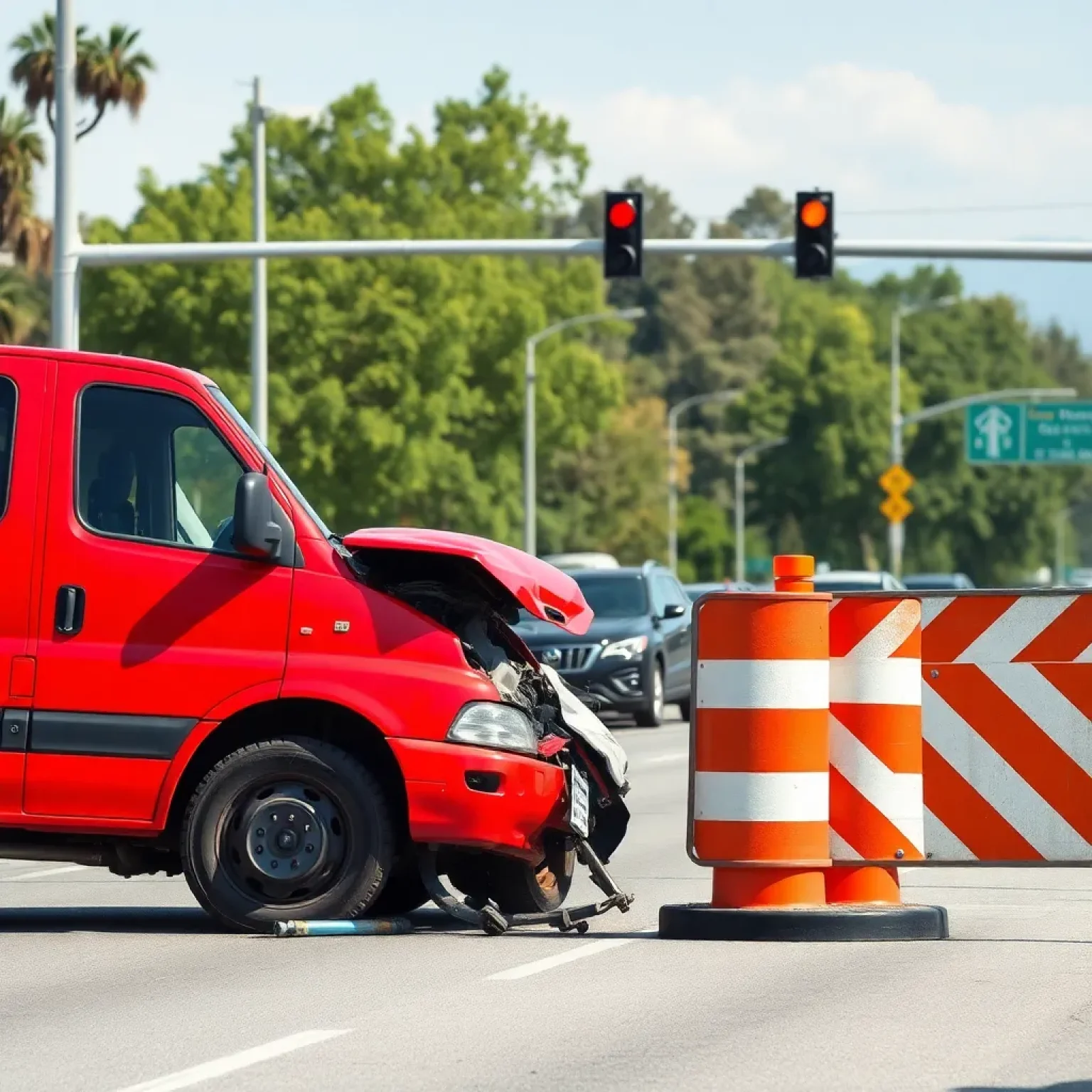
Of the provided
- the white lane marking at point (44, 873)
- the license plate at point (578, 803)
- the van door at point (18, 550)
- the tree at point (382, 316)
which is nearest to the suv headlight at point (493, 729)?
the license plate at point (578, 803)

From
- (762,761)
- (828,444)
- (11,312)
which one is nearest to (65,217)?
(762,761)

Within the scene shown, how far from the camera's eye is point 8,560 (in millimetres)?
10492

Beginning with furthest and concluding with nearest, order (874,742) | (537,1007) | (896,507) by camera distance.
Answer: (896,507), (874,742), (537,1007)

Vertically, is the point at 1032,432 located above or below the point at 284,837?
above

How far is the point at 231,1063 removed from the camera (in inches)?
288

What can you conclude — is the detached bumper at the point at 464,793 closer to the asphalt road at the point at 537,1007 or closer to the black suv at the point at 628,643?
the asphalt road at the point at 537,1007

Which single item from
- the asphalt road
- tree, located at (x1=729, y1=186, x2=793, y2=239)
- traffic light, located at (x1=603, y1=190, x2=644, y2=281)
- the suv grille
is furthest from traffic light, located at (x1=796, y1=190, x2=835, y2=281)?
tree, located at (x1=729, y1=186, x2=793, y2=239)

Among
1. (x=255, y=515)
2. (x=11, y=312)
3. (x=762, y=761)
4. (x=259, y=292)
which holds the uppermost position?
(x=11, y=312)

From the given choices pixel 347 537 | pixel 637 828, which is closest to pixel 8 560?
pixel 347 537

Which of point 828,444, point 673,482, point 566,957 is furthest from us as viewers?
point 828,444

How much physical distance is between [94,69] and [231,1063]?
4174cm

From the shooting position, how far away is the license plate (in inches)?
416

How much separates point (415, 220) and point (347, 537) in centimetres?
5199

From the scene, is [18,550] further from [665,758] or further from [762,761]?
[665,758]
